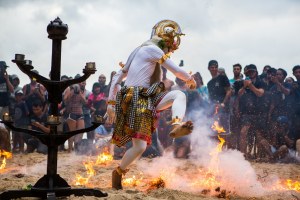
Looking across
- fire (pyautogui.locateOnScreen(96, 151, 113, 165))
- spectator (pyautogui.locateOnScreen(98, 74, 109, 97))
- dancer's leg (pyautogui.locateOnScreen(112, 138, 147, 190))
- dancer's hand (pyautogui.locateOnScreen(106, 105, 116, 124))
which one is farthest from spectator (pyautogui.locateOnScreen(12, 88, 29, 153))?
dancer's leg (pyautogui.locateOnScreen(112, 138, 147, 190))

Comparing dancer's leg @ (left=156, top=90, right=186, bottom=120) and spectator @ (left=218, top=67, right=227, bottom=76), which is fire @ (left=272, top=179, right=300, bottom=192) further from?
spectator @ (left=218, top=67, right=227, bottom=76)

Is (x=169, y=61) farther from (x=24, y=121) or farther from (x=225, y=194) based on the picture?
(x=24, y=121)

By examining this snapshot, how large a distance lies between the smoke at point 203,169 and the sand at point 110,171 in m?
0.07

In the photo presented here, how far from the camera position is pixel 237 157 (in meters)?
6.92

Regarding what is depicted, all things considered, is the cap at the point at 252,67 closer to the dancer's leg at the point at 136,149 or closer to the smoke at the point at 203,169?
the smoke at the point at 203,169

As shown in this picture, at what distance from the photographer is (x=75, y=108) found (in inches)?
459

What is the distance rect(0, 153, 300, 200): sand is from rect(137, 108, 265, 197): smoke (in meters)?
0.07

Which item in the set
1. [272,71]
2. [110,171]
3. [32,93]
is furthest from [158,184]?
[32,93]

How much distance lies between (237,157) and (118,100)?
2409 mm

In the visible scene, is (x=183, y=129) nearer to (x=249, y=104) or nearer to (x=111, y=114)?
(x=111, y=114)

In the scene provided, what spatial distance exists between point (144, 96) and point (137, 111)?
232 mm

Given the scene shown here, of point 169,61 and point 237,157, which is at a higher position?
point 169,61

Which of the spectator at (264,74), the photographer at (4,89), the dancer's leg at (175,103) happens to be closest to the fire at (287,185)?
the dancer's leg at (175,103)

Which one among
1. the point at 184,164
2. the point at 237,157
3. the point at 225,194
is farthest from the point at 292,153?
the point at 225,194
